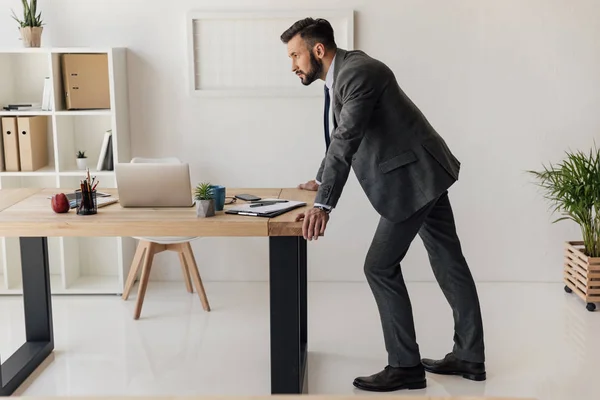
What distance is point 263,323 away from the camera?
14.1 feet

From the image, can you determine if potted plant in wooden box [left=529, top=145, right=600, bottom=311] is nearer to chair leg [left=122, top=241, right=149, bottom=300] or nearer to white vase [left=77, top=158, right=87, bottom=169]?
chair leg [left=122, top=241, right=149, bottom=300]

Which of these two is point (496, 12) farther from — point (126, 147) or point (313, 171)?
point (126, 147)

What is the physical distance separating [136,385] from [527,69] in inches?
116

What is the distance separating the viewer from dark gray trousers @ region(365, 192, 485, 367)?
3316 millimetres

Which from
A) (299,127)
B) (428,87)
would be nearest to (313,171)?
(299,127)

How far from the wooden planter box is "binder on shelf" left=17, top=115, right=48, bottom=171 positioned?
126 inches

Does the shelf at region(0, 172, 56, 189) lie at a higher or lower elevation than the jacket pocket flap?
lower

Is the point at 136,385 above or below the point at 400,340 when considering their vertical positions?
below

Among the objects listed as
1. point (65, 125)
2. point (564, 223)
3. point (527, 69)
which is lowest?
point (564, 223)

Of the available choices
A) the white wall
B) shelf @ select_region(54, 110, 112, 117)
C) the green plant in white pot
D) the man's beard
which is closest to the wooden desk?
the man's beard

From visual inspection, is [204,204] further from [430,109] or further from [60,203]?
[430,109]

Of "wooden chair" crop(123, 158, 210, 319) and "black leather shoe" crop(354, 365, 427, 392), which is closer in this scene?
"black leather shoe" crop(354, 365, 427, 392)

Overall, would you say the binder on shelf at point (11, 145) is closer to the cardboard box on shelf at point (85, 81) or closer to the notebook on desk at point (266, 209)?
the cardboard box on shelf at point (85, 81)

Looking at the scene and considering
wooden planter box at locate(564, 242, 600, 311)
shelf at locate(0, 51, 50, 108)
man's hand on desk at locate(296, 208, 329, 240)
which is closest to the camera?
man's hand on desk at locate(296, 208, 329, 240)
